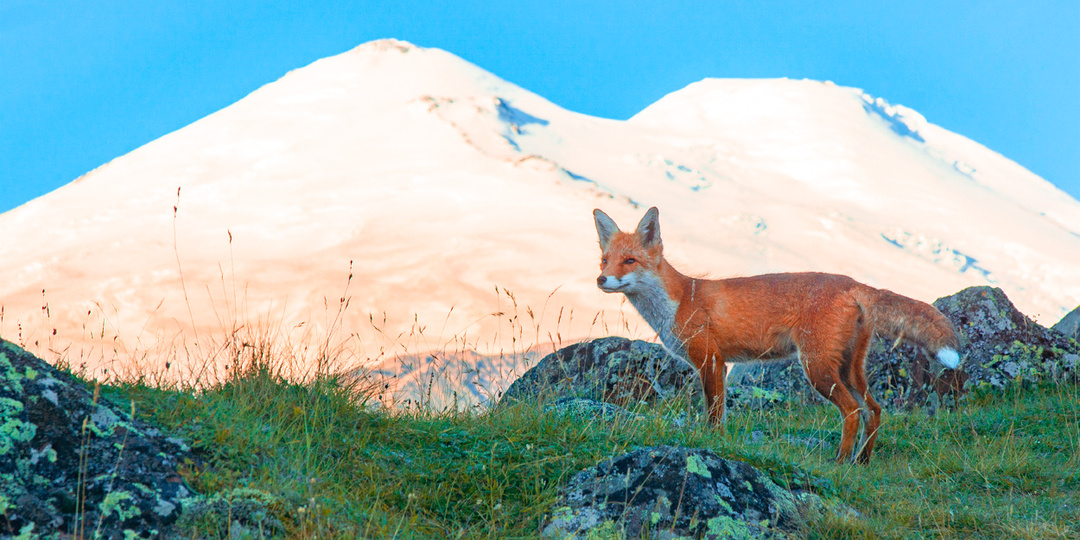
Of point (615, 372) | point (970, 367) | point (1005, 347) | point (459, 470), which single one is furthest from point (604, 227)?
point (1005, 347)

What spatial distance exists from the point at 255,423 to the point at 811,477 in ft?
12.0

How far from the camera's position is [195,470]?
3.67 meters

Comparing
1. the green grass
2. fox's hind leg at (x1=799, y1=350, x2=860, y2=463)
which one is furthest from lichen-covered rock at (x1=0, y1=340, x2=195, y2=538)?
fox's hind leg at (x1=799, y1=350, x2=860, y2=463)

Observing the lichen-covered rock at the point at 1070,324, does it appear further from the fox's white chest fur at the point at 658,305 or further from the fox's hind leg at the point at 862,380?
the fox's white chest fur at the point at 658,305

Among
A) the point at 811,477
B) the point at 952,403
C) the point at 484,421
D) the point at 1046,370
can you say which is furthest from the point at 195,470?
the point at 1046,370

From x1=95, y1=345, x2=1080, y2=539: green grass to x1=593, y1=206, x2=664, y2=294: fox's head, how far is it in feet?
6.62

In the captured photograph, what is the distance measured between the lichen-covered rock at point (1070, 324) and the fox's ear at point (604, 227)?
26.8 ft

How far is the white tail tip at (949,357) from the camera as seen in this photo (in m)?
6.50

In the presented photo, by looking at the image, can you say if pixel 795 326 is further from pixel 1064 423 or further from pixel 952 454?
pixel 1064 423

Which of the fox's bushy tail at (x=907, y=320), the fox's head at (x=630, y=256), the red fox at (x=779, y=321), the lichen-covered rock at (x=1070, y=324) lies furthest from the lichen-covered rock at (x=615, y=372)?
the lichen-covered rock at (x=1070, y=324)

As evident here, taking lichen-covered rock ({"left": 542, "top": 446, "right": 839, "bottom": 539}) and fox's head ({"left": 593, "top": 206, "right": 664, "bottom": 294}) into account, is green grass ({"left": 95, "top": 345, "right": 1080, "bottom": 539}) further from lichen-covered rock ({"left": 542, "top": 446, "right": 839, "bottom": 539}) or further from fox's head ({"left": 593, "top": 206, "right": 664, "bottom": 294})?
fox's head ({"left": 593, "top": 206, "right": 664, "bottom": 294})

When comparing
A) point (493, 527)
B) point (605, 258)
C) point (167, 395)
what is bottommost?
point (493, 527)

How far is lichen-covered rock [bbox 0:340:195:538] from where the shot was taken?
10.2ft

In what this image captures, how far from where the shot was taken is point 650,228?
7.74 metres
